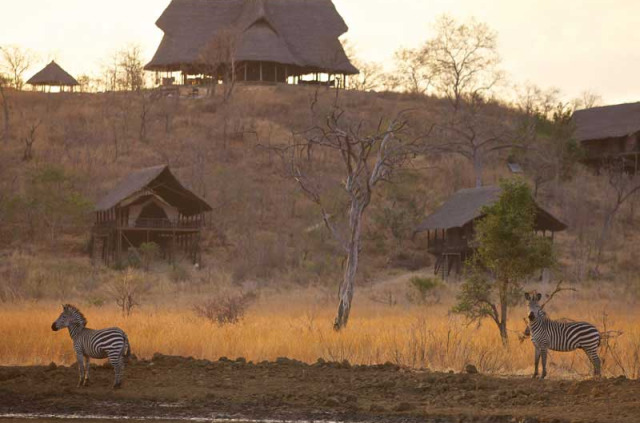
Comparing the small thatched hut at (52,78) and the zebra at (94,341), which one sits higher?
Result: the small thatched hut at (52,78)

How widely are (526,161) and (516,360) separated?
50.8 metres

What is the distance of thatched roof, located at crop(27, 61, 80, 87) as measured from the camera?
7994 cm

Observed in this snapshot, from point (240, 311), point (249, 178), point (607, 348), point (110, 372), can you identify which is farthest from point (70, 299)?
point (249, 178)

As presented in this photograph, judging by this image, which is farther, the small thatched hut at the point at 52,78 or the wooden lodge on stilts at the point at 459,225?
the small thatched hut at the point at 52,78

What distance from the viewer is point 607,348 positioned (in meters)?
14.8

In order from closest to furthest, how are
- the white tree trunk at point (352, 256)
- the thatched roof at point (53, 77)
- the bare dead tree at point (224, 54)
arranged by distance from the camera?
the white tree trunk at point (352, 256) → the bare dead tree at point (224, 54) → the thatched roof at point (53, 77)

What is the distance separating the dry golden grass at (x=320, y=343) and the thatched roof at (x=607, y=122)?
40467 mm

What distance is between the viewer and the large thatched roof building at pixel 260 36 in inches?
2881

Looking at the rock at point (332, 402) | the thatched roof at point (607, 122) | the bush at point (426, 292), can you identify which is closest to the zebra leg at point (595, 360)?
the rock at point (332, 402)

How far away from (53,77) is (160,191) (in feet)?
121

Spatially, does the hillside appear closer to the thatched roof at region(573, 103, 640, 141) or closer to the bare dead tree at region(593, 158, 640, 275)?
the bare dead tree at region(593, 158, 640, 275)

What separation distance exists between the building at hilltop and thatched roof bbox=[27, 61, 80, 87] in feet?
132

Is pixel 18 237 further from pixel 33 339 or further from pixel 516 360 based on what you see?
pixel 516 360

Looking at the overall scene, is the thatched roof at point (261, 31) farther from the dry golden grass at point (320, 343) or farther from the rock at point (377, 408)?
the rock at point (377, 408)
